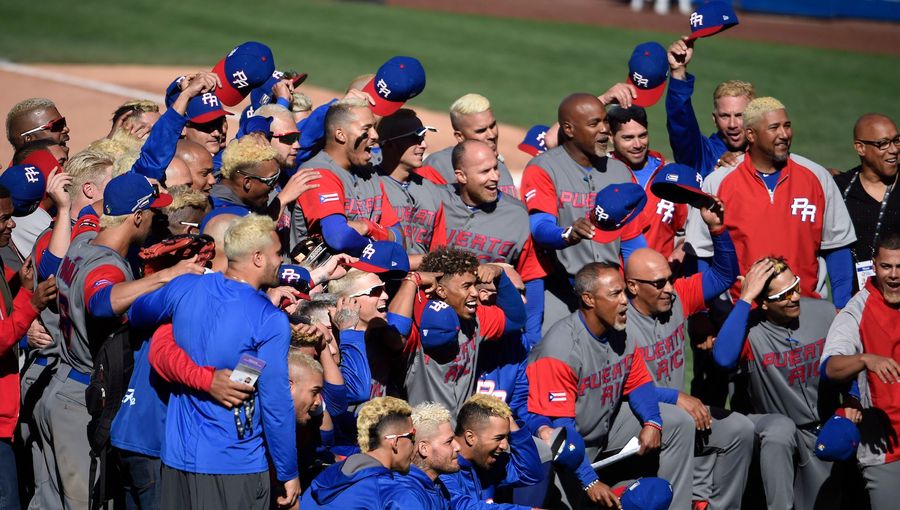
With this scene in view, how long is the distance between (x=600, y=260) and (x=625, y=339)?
0.76m

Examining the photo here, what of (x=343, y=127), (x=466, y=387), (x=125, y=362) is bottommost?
(x=466, y=387)

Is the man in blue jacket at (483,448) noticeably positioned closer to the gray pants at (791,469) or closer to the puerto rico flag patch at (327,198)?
the puerto rico flag patch at (327,198)

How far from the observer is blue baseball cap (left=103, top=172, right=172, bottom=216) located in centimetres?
520

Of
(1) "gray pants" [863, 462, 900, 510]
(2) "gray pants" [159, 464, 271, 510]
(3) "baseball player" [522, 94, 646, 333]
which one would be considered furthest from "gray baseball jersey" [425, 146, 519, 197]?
(2) "gray pants" [159, 464, 271, 510]

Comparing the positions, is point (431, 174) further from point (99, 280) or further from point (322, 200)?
point (99, 280)

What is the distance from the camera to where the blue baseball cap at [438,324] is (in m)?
5.79

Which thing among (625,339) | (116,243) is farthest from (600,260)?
(116,243)

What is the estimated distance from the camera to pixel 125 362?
5.13 metres

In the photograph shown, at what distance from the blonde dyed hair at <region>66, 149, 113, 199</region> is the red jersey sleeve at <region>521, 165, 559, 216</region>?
7.95 ft

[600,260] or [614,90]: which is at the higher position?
[614,90]

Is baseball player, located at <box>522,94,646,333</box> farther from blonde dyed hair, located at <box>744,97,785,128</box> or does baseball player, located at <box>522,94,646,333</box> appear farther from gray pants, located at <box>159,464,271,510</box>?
gray pants, located at <box>159,464,271,510</box>

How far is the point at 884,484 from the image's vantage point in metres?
6.24

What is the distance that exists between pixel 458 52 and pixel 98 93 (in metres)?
7.36

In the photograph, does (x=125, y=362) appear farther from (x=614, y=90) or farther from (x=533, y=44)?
(x=533, y=44)
